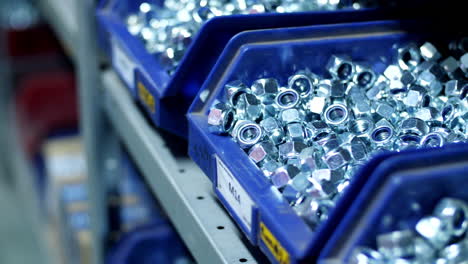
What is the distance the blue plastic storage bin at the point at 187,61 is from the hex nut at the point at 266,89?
0.07m

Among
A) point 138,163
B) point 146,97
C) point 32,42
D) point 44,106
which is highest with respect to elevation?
point 146,97

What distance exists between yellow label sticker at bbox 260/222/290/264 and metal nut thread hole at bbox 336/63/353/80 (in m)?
0.23

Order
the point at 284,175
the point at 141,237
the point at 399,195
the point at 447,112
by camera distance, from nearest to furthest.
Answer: the point at 399,195
the point at 284,175
the point at 447,112
the point at 141,237

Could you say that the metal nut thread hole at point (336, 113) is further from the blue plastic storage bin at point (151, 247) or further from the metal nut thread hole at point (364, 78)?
the blue plastic storage bin at point (151, 247)

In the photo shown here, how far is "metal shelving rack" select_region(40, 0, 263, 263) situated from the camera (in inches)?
25.6

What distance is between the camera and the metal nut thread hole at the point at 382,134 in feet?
1.97

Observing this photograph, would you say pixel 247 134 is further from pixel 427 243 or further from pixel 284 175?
pixel 427 243

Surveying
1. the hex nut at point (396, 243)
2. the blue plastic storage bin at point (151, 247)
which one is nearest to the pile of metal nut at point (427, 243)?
the hex nut at point (396, 243)

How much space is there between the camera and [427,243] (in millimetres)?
442

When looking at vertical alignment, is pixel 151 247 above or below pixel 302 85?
below

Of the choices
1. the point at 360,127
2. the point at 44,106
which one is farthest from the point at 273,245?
the point at 44,106

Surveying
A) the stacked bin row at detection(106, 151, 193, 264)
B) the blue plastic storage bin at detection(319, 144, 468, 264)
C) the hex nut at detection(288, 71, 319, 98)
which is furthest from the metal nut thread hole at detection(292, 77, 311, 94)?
the stacked bin row at detection(106, 151, 193, 264)

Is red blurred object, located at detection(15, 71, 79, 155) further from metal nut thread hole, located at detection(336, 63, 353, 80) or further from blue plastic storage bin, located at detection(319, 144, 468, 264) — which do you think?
blue plastic storage bin, located at detection(319, 144, 468, 264)

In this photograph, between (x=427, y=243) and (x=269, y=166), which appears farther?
(x=269, y=166)
